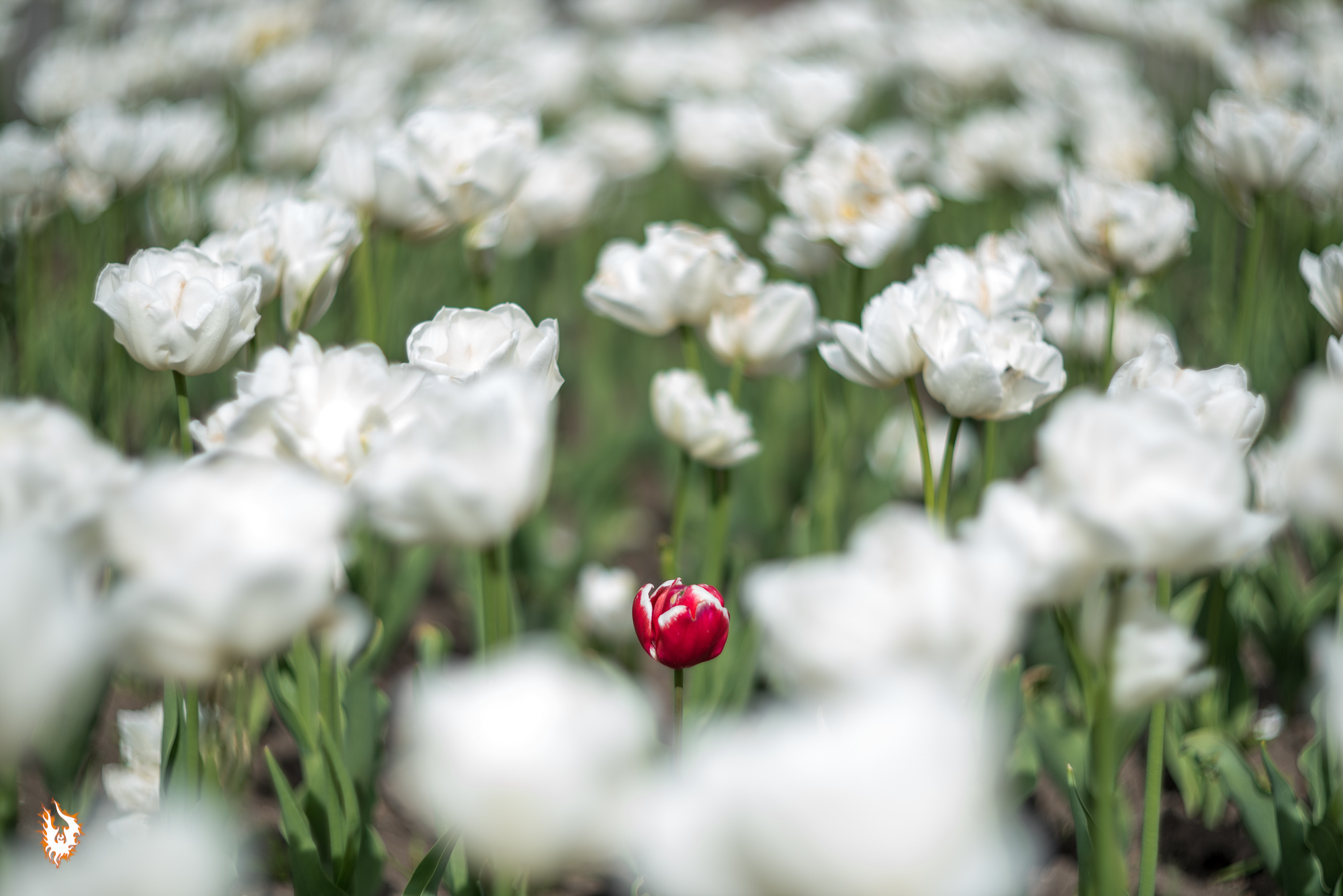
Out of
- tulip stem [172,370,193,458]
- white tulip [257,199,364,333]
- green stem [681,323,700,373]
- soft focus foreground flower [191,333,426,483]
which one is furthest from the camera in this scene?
green stem [681,323,700,373]

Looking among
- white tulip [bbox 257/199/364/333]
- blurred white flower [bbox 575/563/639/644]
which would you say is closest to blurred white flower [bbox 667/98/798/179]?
blurred white flower [bbox 575/563/639/644]

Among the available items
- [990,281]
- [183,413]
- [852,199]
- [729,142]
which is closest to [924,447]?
[990,281]

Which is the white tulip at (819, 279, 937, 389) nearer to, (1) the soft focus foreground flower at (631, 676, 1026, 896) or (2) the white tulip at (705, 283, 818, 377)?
(2) the white tulip at (705, 283, 818, 377)

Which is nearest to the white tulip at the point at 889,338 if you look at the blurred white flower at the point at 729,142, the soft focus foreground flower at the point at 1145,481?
the soft focus foreground flower at the point at 1145,481

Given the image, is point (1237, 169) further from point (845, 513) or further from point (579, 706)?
point (579, 706)

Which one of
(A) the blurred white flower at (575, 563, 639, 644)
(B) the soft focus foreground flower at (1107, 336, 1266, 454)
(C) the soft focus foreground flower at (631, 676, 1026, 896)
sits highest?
(C) the soft focus foreground flower at (631, 676, 1026, 896)

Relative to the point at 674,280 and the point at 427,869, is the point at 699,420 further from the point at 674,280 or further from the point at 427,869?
the point at 427,869
